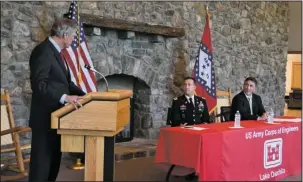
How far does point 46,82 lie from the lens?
2043 mm

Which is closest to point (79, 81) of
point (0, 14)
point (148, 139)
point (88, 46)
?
point (88, 46)

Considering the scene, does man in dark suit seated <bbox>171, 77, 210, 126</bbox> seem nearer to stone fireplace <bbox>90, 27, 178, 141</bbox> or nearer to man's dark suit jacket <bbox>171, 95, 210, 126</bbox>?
man's dark suit jacket <bbox>171, 95, 210, 126</bbox>

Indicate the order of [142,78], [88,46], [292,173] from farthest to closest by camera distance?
1. [142,78]
2. [88,46]
3. [292,173]

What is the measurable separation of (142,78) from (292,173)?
2.30 meters

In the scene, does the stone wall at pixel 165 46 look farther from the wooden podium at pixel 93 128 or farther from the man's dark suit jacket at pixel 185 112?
the wooden podium at pixel 93 128

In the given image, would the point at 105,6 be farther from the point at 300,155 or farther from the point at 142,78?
the point at 300,155

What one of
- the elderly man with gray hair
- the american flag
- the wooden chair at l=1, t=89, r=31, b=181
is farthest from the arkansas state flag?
the elderly man with gray hair

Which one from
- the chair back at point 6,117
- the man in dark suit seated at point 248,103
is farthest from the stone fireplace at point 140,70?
the man in dark suit seated at point 248,103

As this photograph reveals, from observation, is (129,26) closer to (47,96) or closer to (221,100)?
(221,100)

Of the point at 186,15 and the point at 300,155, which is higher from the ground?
the point at 186,15

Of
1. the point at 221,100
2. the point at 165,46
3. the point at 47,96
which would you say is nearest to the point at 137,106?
the point at 165,46

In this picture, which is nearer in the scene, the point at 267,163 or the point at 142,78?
the point at 267,163

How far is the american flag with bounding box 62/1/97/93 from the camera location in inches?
163

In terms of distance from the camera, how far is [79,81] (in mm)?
4223
